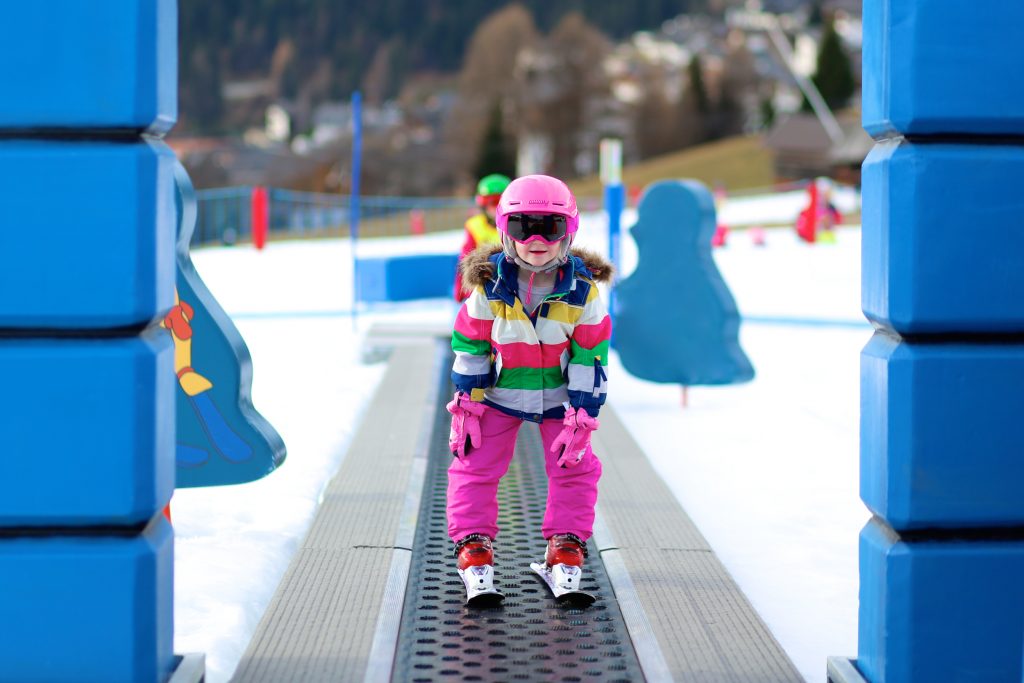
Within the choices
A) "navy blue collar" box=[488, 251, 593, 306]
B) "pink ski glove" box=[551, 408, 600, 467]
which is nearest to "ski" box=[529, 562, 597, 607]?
"pink ski glove" box=[551, 408, 600, 467]

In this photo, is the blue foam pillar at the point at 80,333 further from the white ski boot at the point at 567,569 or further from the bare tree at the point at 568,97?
the bare tree at the point at 568,97

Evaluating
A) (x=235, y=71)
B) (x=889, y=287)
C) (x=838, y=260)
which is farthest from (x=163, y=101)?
(x=235, y=71)

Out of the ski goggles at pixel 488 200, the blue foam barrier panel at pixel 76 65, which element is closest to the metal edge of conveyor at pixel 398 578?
the blue foam barrier panel at pixel 76 65

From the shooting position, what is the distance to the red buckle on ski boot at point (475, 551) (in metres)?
3.99

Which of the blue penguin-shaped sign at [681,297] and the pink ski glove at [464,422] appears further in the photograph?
the blue penguin-shaped sign at [681,297]

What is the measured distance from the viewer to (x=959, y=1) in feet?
8.95

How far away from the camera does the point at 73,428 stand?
8.93ft

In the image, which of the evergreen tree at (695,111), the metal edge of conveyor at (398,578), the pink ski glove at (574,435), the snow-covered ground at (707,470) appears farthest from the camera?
the evergreen tree at (695,111)

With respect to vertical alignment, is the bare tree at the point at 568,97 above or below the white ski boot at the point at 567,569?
above

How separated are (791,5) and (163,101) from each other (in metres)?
174

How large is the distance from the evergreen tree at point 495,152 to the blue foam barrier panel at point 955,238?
59264 millimetres

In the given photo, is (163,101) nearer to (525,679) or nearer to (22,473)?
(22,473)

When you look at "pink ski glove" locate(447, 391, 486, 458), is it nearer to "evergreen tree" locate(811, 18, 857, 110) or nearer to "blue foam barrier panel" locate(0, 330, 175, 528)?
"blue foam barrier panel" locate(0, 330, 175, 528)

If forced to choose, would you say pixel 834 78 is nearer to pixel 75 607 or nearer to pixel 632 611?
pixel 632 611
